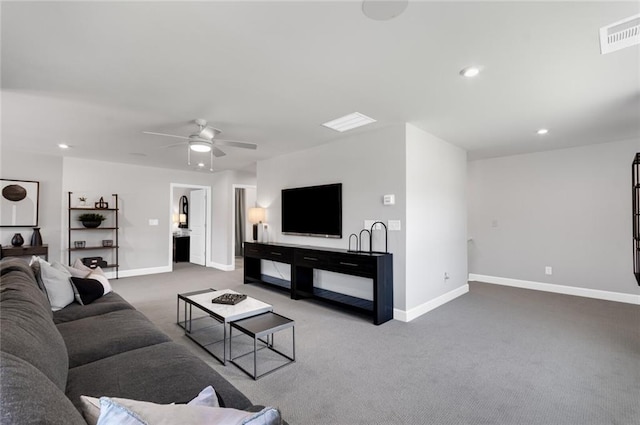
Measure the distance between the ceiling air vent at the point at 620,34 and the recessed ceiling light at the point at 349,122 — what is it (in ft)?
6.66

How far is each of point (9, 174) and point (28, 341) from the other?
593cm

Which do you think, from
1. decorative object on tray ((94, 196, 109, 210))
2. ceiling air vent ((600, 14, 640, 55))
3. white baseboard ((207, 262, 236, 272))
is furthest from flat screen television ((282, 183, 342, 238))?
decorative object on tray ((94, 196, 109, 210))

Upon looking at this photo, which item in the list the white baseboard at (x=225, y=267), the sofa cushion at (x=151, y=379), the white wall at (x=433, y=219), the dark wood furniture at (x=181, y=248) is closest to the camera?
the sofa cushion at (x=151, y=379)

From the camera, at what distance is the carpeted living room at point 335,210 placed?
1.77m

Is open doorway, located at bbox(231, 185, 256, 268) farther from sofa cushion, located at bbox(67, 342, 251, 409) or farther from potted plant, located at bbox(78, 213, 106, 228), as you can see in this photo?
sofa cushion, located at bbox(67, 342, 251, 409)

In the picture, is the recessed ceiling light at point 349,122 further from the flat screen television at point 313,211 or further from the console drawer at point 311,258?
the console drawer at point 311,258

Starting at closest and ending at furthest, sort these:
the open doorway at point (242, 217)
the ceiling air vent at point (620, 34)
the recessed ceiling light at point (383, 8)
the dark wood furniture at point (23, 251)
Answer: the recessed ceiling light at point (383, 8) < the ceiling air vent at point (620, 34) < the dark wood furniture at point (23, 251) < the open doorway at point (242, 217)

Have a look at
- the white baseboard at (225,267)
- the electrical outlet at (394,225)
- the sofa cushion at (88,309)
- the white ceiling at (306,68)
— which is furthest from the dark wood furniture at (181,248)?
the electrical outlet at (394,225)

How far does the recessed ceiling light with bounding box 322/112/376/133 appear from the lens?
140 inches

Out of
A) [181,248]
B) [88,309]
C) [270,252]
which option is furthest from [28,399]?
[181,248]

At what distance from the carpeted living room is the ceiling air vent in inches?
0.8

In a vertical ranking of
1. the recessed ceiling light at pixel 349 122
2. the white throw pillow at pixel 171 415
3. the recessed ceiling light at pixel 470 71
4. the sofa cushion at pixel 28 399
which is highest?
the recessed ceiling light at pixel 470 71

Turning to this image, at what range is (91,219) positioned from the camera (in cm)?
586

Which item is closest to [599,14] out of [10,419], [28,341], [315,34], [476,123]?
[315,34]
